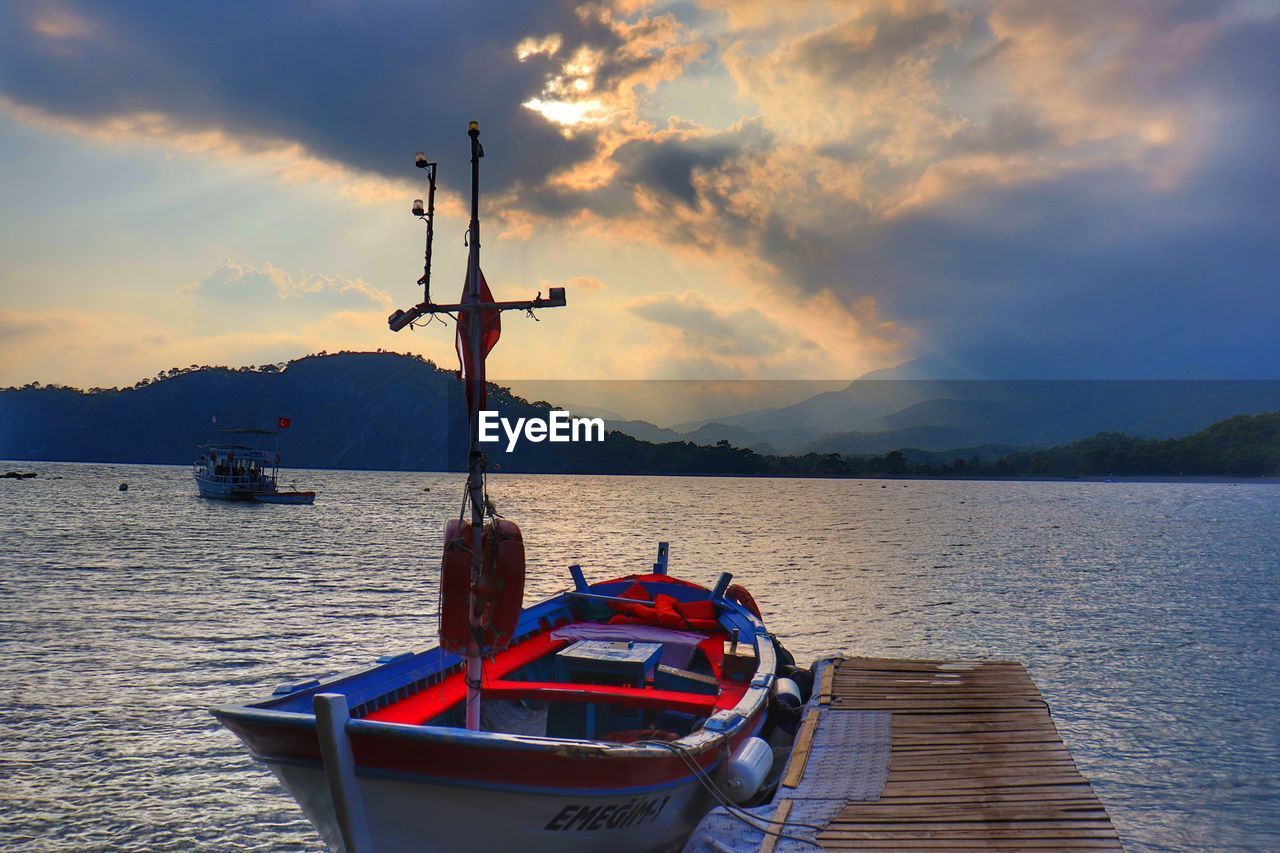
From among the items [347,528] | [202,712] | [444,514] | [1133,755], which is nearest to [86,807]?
[202,712]

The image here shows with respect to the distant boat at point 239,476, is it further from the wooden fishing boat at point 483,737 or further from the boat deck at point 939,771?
the wooden fishing boat at point 483,737

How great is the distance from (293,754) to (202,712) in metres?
14.1

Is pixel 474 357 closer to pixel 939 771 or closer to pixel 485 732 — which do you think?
pixel 485 732

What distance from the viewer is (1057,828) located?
10484 millimetres

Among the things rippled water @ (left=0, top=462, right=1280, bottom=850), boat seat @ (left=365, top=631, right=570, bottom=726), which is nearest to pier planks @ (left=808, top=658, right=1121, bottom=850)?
rippled water @ (left=0, top=462, right=1280, bottom=850)

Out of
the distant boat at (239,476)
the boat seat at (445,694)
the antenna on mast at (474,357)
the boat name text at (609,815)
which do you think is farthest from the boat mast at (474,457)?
the distant boat at (239,476)

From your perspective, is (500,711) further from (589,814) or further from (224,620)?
(224,620)

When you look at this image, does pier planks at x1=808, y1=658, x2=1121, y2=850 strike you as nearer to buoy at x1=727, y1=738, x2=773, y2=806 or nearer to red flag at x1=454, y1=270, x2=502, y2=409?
buoy at x1=727, y1=738, x2=773, y2=806

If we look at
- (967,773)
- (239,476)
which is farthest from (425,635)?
(239,476)

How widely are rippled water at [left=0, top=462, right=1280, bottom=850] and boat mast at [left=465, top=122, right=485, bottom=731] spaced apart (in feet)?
22.4

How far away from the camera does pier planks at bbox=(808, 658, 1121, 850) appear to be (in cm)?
1036

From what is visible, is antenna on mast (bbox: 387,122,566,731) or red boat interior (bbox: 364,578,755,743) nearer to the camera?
antenna on mast (bbox: 387,122,566,731)

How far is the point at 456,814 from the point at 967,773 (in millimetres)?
7628

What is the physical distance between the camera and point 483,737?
28.6ft
